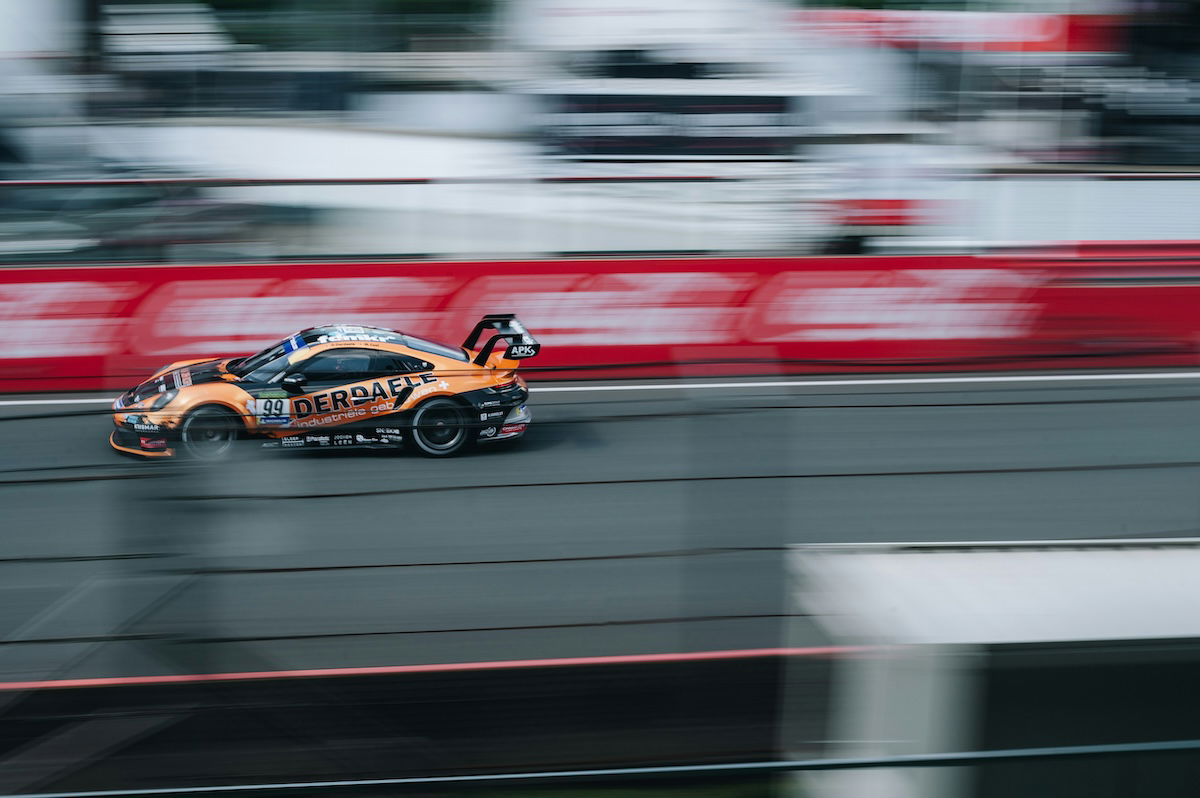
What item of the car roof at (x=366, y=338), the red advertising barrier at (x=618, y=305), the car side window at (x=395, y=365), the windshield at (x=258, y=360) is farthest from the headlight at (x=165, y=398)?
the red advertising barrier at (x=618, y=305)

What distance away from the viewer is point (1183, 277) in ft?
31.7

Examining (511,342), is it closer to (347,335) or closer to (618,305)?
(347,335)

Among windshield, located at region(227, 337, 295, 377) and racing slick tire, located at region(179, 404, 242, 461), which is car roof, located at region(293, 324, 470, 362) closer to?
windshield, located at region(227, 337, 295, 377)

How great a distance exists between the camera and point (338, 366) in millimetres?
7480

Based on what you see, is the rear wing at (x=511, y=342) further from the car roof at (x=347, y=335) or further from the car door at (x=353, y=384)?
the car roof at (x=347, y=335)

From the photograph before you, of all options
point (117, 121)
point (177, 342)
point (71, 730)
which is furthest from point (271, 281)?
point (71, 730)

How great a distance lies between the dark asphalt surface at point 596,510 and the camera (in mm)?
2811

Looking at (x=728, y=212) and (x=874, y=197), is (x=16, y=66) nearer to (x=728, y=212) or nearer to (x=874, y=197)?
(x=728, y=212)

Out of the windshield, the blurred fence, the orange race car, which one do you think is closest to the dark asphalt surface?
the orange race car

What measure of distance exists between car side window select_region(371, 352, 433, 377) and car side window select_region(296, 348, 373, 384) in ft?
0.16

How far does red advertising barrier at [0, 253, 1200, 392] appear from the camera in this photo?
347 inches

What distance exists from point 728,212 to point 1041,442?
6.38m

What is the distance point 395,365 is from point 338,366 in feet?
1.21

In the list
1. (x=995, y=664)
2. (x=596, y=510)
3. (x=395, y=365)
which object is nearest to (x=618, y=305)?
(x=395, y=365)
